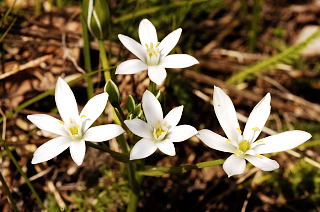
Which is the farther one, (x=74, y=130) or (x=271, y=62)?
(x=271, y=62)

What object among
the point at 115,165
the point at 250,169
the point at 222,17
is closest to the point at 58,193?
the point at 115,165

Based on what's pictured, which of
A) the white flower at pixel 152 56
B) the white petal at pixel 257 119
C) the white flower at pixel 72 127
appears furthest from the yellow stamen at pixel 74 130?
the white petal at pixel 257 119

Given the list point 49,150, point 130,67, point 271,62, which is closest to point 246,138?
point 130,67

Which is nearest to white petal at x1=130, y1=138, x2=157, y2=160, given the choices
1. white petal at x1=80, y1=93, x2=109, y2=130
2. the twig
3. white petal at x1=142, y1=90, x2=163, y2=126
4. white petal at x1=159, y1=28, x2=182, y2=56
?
white petal at x1=142, y1=90, x2=163, y2=126

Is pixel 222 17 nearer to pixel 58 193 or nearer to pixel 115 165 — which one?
pixel 115 165

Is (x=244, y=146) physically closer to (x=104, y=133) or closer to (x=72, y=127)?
(x=104, y=133)

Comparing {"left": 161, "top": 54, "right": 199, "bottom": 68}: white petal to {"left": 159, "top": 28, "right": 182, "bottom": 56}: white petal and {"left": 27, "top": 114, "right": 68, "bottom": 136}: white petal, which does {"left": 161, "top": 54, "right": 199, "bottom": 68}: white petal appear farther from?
{"left": 27, "top": 114, "right": 68, "bottom": 136}: white petal
